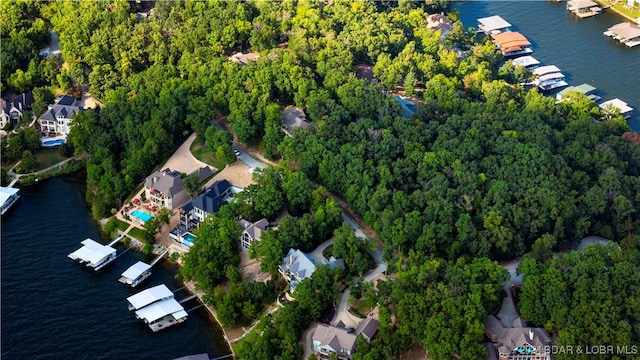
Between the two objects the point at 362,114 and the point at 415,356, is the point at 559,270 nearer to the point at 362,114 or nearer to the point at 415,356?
the point at 415,356

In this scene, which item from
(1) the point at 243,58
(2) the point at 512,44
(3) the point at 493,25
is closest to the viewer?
(1) the point at 243,58

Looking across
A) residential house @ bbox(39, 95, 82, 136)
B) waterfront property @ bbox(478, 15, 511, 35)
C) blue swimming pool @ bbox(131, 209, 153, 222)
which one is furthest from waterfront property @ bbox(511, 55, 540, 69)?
residential house @ bbox(39, 95, 82, 136)

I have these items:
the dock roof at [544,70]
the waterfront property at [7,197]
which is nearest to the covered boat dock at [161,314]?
the waterfront property at [7,197]

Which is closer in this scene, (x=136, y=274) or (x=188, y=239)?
(x=136, y=274)

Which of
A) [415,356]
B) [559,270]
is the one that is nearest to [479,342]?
[415,356]

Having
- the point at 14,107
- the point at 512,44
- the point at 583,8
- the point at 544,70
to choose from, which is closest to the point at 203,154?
the point at 14,107

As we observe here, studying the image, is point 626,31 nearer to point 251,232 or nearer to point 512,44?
point 512,44

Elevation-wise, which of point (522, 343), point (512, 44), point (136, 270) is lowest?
point (136, 270)
